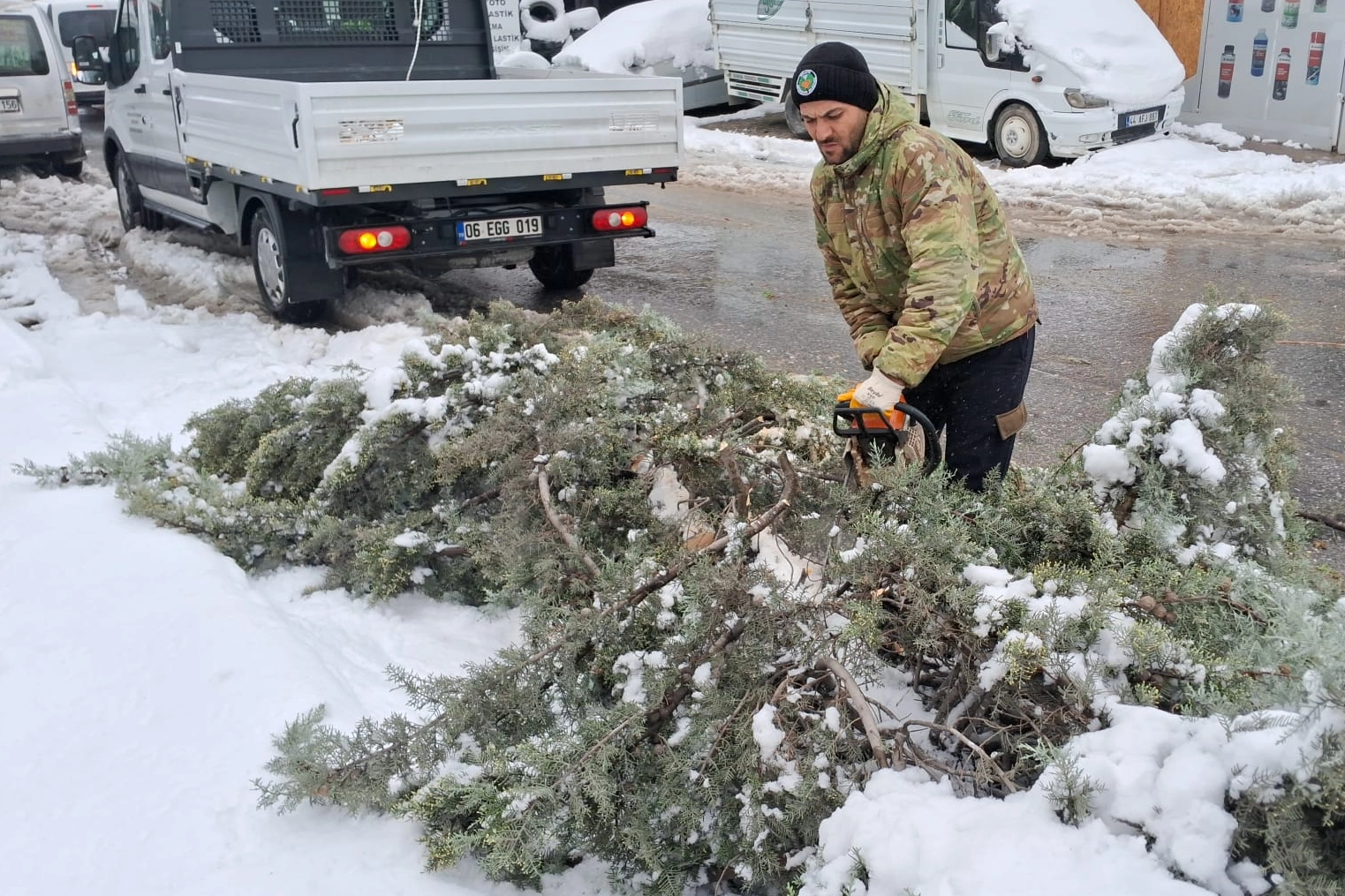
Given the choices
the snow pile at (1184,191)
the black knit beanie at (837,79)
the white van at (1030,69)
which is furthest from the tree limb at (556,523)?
the white van at (1030,69)

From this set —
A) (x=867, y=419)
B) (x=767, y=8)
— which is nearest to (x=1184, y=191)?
(x=767, y=8)

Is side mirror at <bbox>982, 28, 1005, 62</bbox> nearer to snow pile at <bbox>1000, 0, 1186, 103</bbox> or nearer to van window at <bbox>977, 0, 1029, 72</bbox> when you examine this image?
van window at <bbox>977, 0, 1029, 72</bbox>

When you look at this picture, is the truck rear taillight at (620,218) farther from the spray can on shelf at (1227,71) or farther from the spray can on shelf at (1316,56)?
the spray can on shelf at (1227,71)

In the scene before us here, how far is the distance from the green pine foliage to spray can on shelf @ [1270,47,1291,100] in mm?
11772

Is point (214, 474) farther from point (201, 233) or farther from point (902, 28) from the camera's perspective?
point (902, 28)

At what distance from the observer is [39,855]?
260 cm

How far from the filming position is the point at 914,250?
302cm

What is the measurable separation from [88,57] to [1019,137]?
30.2 feet

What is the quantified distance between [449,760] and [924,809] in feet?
3.92

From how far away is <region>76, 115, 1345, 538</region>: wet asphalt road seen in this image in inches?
221

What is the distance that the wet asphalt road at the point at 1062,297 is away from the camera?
18.4 feet

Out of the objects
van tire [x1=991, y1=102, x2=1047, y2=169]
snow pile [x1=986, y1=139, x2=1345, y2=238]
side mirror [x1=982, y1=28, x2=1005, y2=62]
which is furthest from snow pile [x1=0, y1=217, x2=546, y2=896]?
side mirror [x1=982, y1=28, x2=1005, y2=62]

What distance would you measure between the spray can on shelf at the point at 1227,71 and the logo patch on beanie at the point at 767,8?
5558 millimetres

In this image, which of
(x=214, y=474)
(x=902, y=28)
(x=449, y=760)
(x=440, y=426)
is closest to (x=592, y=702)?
(x=449, y=760)
